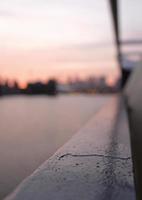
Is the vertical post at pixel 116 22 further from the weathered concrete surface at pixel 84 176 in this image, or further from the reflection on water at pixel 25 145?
the weathered concrete surface at pixel 84 176

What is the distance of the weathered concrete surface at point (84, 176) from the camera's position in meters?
2.16

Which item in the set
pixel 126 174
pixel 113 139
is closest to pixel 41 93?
pixel 113 139

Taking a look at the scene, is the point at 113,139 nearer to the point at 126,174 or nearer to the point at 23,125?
the point at 126,174

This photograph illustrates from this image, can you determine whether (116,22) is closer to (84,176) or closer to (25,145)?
(25,145)

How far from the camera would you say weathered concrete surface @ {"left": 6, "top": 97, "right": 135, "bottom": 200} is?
2163mm

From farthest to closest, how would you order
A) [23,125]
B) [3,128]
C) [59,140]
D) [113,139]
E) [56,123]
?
[56,123], [23,125], [3,128], [59,140], [113,139]

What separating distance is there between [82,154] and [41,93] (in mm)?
15541

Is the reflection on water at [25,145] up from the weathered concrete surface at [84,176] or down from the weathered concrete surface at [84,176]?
→ down

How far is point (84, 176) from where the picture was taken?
100 inches

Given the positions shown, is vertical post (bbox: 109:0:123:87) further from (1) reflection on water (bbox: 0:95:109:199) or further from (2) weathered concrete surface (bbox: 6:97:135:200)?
(2) weathered concrete surface (bbox: 6:97:135:200)

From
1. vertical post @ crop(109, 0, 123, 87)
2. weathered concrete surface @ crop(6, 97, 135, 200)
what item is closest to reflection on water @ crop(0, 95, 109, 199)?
weathered concrete surface @ crop(6, 97, 135, 200)

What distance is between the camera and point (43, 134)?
5.50 metres

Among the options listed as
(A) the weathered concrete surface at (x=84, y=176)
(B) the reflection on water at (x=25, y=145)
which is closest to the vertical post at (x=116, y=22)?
(B) the reflection on water at (x=25, y=145)

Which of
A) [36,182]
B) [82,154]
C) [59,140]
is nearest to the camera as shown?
[36,182]
